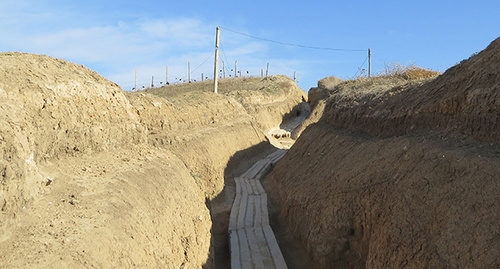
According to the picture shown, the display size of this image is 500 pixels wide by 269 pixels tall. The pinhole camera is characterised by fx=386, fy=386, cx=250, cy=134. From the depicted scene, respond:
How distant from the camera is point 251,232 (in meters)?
9.51

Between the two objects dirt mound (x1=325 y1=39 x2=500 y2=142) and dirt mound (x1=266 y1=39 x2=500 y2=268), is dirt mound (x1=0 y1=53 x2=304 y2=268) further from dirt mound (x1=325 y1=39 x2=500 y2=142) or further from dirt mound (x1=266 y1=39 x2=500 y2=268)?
dirt mound (x1=325 y1=39 x2=500 y2=142)

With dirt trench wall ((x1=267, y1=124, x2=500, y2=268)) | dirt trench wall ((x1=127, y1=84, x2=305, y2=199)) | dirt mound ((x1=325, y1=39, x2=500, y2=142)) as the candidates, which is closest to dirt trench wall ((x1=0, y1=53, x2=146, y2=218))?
dirt trench wall ((x1=127, y1=84, x2=305, y2=199))

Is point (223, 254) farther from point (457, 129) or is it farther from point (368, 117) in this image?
point (457, 129)

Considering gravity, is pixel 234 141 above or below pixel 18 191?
below

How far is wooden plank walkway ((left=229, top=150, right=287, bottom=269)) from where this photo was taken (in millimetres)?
8055

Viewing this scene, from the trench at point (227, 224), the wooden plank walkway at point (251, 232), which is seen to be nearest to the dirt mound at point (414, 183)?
the trench at point (227, 224)

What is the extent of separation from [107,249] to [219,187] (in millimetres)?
8751

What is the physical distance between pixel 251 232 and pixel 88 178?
462 centimetres

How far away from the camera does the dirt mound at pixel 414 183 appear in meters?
4.57

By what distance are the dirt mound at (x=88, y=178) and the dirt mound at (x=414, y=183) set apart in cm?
271

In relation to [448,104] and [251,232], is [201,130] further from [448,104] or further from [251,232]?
[448,104]

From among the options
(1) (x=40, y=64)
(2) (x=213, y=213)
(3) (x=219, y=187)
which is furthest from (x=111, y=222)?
(3) (x=219, y=187)

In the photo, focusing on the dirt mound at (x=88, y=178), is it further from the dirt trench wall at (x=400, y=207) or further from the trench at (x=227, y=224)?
the dirt trench wall at (x=400, y=207)

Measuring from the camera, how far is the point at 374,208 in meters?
6.33
